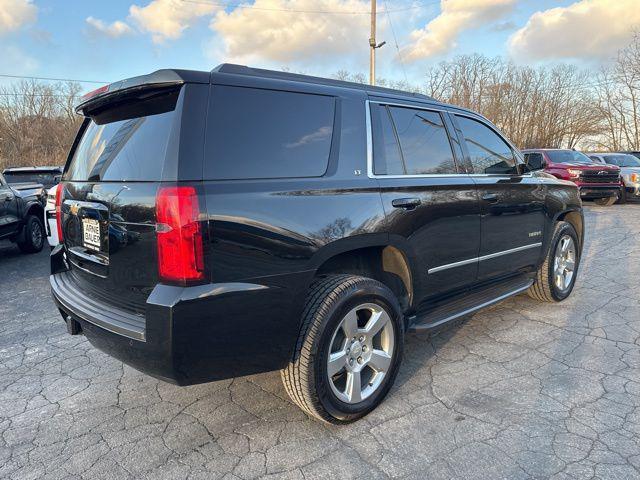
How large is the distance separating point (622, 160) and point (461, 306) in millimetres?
17373

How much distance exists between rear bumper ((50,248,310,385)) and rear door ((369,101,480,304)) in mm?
912

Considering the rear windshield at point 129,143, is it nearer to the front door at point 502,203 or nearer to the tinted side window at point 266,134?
the tinted side window at point 266,134

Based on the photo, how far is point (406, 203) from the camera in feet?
9.46

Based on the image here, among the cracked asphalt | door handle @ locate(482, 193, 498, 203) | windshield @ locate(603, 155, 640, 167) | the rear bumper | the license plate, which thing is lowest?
the cracked asphalt

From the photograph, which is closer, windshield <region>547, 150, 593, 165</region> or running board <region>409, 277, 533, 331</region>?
running board <region>409, 277, 533, 331</region>

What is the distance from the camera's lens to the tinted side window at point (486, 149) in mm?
3729

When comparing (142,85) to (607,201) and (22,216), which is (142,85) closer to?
(22,216)

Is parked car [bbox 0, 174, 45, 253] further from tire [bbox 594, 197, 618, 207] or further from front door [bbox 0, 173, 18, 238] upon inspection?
tire [bbox 594, 197, 618, 207]

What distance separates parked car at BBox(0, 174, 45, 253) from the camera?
7633 millimetres

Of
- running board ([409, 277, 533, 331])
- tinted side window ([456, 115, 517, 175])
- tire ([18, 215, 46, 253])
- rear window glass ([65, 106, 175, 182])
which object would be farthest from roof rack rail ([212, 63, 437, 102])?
tire ([18, 215, 46, 253])

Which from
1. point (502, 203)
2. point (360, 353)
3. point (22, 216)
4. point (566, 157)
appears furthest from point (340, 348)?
point (566, 157)

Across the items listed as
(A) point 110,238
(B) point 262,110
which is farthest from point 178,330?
(B) point 262,110

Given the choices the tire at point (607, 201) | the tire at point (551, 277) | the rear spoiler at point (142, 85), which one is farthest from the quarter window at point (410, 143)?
the tire at point (607, 201)

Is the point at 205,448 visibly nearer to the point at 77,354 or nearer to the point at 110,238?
the point at 110,238
